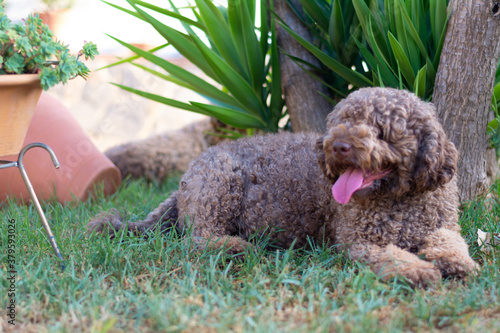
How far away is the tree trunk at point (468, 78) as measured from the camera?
9.75 feet

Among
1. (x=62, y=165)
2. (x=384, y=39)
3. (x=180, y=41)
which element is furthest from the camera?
(x=62, y=165)

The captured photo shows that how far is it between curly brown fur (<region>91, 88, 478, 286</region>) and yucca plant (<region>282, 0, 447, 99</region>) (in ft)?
2.31

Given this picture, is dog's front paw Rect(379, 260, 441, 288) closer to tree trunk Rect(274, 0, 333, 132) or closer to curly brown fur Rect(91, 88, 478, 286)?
curly brown fur Rect(91, 88, 478, 286)

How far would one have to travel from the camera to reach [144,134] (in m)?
8.59

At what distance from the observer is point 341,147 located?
90.3 inches

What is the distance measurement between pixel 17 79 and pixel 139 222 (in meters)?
1.16

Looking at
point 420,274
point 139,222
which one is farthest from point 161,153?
point 420,274

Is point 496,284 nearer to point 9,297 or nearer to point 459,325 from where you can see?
point 459,325

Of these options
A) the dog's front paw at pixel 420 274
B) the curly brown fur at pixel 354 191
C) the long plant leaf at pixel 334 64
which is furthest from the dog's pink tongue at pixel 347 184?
the long plant leaf at pixel 334 64

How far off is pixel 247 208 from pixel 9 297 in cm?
137

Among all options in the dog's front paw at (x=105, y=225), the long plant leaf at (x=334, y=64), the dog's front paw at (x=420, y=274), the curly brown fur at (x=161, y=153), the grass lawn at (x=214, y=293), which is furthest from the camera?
the curly brown fur at (x=161, y=153)

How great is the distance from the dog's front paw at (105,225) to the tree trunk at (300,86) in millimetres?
1684

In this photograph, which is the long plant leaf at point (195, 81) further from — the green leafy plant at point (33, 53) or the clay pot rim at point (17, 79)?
the clay pot rim at point (17, 79)

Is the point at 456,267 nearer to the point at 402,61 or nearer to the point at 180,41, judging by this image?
the point at 402,61
